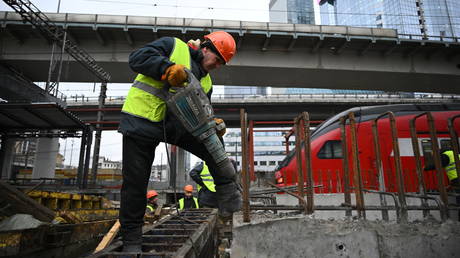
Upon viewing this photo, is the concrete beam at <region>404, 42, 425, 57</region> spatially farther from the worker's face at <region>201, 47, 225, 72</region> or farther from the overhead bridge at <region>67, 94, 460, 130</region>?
the worker's face at <region>201, 47, 225, 72</region>

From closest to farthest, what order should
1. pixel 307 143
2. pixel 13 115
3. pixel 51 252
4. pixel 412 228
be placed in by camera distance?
pixel 412 228 < pixel 307 143 < pixel 51 252 < pixel 13 115

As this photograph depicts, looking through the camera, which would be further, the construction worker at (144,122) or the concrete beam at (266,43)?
the concrete beam at (266,43)

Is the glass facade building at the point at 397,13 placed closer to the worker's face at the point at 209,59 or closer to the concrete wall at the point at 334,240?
the concrete wall at the point at 334,240

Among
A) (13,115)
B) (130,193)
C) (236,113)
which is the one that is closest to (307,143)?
(130,193)

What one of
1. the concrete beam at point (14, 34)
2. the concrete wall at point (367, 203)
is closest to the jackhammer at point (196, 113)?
the concrete wall at point (367, 203)

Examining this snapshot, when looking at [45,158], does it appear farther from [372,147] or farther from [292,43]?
[372,147]

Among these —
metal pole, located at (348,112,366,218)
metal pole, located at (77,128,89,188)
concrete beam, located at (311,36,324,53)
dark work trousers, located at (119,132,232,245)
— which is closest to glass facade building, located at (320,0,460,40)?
concrete beam, located at (311,36,324,53)

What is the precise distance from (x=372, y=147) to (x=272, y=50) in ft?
29.6

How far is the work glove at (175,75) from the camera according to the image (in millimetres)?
1815

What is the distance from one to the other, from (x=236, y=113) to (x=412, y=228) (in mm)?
23100

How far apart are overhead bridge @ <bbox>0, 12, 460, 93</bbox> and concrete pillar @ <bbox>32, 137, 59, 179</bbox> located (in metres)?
8.14

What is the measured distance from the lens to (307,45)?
1555 centimetres

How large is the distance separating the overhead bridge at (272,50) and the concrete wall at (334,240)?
1322 cm

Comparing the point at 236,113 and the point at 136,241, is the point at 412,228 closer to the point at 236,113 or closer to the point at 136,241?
the point at 136,241
